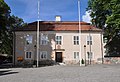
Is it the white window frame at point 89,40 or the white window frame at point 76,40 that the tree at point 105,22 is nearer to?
the white window frame at point 89,40

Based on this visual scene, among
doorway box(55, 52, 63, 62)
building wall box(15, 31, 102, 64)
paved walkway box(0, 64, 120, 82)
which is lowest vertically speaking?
paved walkway box(0, 64, 120, 82)

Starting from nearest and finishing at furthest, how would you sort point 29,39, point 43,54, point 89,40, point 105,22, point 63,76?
point 63,76 → point 43,54 → point 29,39 → point 89,40 → point 105,22

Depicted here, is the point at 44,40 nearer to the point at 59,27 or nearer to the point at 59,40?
the point at 59,40

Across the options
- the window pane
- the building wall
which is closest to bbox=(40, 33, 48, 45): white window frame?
the building wall

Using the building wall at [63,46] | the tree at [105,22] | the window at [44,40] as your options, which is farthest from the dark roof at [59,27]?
the tree at [105,22]

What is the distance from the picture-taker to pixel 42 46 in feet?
140

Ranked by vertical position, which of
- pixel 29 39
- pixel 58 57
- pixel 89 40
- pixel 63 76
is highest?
pixel 29 39

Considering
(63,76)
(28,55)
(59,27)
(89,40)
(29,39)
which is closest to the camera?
(63,76)

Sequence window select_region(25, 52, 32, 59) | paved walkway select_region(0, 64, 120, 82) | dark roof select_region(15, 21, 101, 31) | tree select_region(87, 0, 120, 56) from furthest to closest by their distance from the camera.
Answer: tree select_region(87, 0, 120, 56) → dark roof select_region(15, 21, 101, 31) → window select_region(25, 52, 32, 59) → paved walkway select_region(0, 64, 120, 82)

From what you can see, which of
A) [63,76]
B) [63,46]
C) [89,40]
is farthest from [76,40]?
[63,76]

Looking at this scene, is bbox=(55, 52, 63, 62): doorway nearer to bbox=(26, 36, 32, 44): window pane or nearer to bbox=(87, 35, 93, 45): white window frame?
bbox=(26, 36, 32, 44): window pane

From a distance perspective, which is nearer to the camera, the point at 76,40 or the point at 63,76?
the point at 63,76

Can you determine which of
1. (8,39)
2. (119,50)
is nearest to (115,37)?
(119,50)

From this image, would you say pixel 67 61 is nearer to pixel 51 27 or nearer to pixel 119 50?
pixel 51 27
